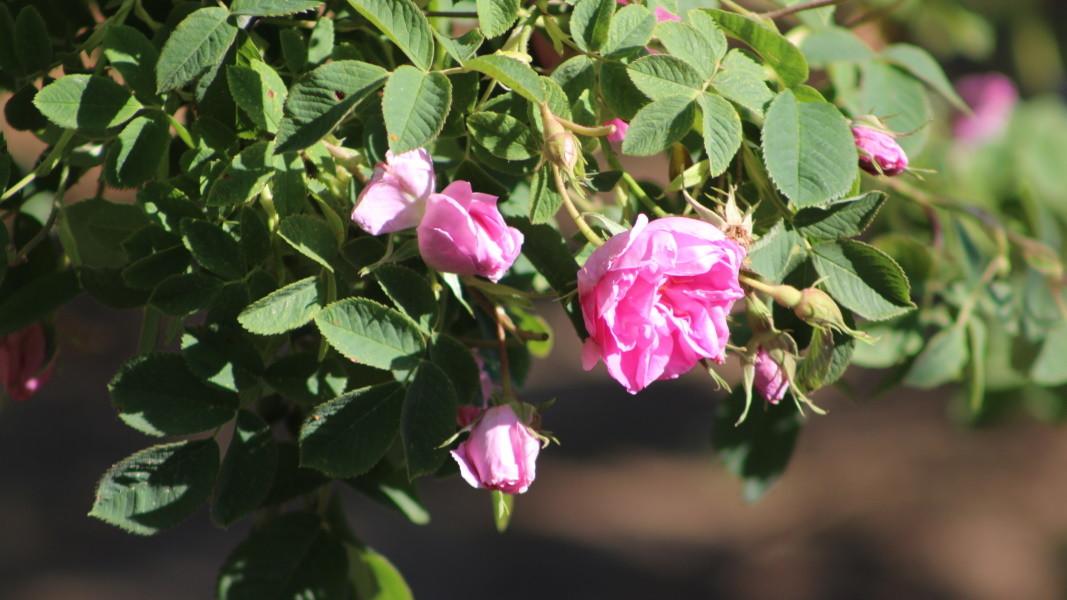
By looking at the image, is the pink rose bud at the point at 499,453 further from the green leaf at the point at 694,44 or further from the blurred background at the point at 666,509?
the blurred background at the point at 666,509

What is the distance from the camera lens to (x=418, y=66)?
0.44 meters

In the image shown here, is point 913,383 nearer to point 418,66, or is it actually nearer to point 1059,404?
point 418,66

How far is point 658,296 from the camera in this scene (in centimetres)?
42

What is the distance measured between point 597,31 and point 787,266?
16cm

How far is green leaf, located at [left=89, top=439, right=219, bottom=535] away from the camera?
18.7 inches

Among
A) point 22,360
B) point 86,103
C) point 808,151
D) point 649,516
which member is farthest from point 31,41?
point 649,516

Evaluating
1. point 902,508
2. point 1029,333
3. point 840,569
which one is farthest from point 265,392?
point 902,508

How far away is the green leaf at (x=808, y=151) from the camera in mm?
444

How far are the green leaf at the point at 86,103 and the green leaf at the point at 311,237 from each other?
0.11 m

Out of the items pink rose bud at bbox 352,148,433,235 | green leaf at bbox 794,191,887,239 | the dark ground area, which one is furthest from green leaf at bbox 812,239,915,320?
the dark ground area

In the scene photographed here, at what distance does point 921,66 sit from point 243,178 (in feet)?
1.72

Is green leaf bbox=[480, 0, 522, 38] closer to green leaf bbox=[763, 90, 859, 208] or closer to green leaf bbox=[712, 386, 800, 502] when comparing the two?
green leaf bbox=[763, 90, 859, 208]

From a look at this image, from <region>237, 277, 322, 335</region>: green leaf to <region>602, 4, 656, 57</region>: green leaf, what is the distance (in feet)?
0.61

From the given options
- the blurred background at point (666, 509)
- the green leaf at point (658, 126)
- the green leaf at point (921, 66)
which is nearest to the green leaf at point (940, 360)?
the green leaf at point (921, 66)
